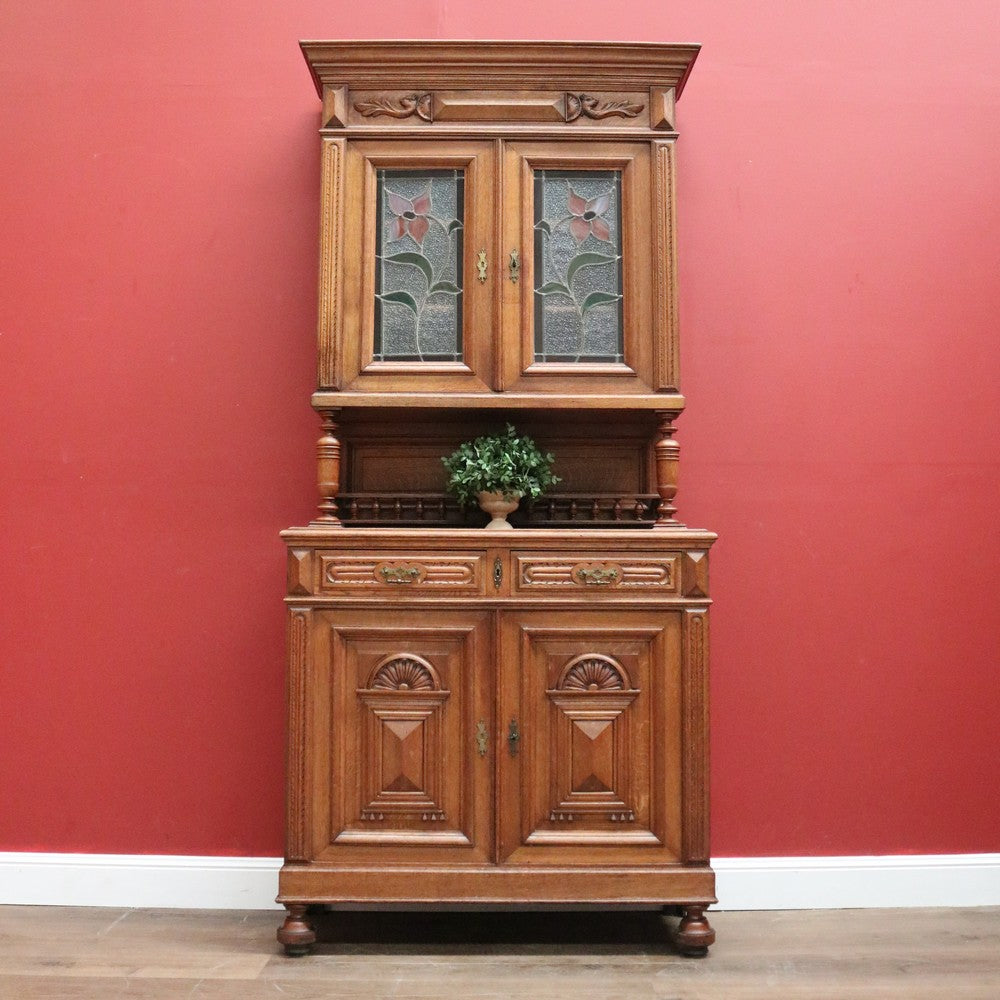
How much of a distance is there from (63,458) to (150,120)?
1.08 metres

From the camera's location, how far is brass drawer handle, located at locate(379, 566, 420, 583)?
2.34 meters

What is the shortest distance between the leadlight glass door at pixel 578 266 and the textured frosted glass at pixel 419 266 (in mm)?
151

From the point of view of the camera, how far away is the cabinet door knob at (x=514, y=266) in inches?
98.7

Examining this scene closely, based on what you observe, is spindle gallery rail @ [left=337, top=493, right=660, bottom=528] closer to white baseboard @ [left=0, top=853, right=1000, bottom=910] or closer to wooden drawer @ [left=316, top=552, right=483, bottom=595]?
wooden drawer @ [left=316, top=552, right=483, bottom=595]

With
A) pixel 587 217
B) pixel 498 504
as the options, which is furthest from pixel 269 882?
pixel 587 217

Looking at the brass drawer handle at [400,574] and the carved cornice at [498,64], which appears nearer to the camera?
the brass drawer handle at [400,574]

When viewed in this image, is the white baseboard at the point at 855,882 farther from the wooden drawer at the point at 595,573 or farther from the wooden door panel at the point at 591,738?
the wooden drawer at the point at 595,573

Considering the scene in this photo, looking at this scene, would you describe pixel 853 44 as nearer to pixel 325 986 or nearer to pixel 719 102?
pixel 719 102

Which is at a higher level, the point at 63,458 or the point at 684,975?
the point at 63,458

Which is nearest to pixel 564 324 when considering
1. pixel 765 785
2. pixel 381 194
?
pixel 381 194

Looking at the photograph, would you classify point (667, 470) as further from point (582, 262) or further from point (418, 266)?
point (418, 266)

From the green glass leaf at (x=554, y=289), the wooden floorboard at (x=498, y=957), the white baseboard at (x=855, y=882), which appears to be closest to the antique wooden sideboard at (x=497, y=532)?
the green glass leaf at (x=554, y=289)

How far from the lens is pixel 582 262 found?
255 centimetres

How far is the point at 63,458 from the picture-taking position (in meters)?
2.83
